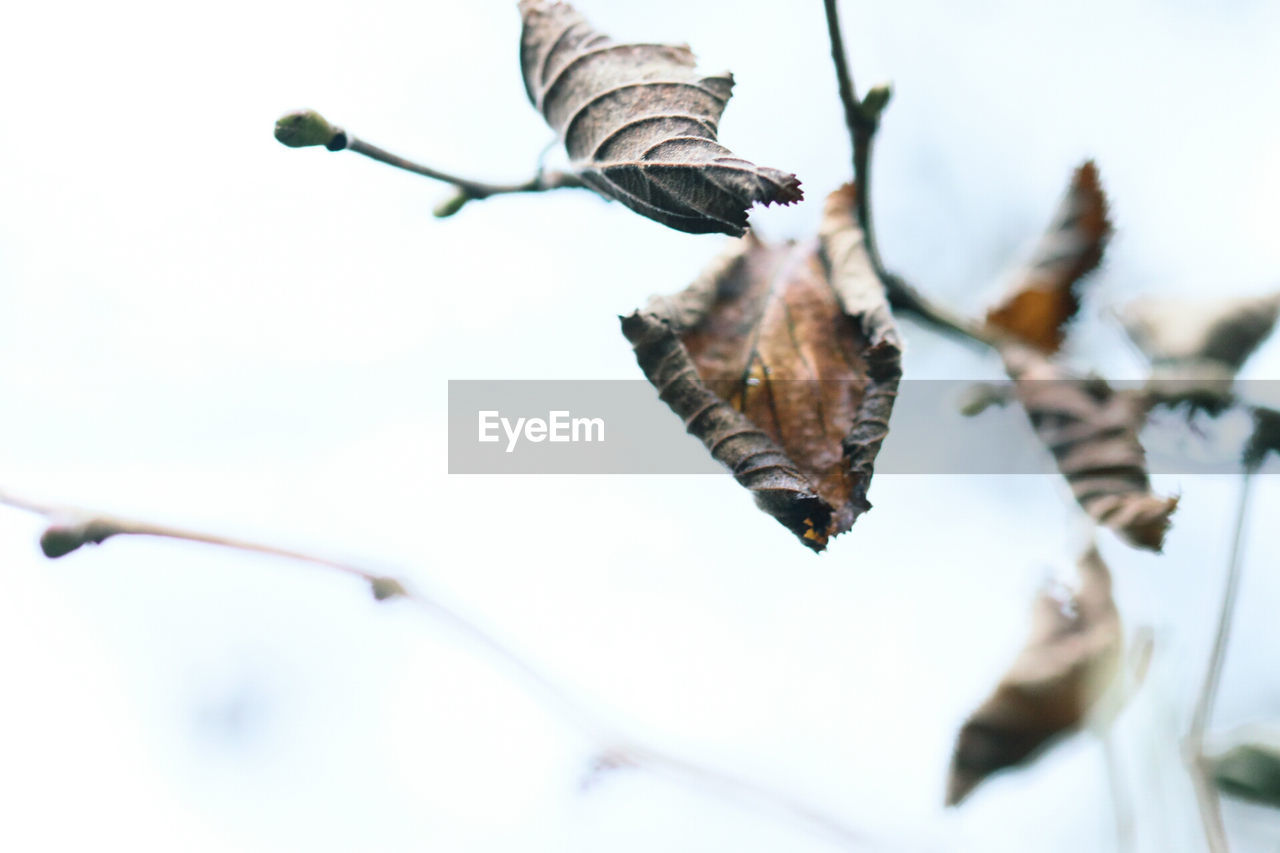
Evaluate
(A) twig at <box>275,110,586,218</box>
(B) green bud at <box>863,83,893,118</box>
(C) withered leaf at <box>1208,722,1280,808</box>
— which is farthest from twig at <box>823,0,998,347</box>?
(C) withered leaf at <box>1208,722,1280,808</box>

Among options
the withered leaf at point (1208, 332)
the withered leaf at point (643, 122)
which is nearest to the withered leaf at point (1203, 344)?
the withered leaf at point (1208, 332)

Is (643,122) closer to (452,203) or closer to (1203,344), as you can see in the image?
(452,203)

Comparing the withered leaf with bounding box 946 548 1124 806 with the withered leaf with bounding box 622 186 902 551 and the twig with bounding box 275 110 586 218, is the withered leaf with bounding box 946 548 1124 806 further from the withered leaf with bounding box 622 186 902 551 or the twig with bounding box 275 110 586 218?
the twig with bounding box 275 110 586 218

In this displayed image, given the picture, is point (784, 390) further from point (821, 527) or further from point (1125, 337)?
point (1125, 337)

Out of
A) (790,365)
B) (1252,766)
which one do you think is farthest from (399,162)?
(1252,766)

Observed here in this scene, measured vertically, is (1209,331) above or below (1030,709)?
above

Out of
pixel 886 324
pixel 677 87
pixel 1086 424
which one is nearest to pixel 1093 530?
pixel 1086 424
